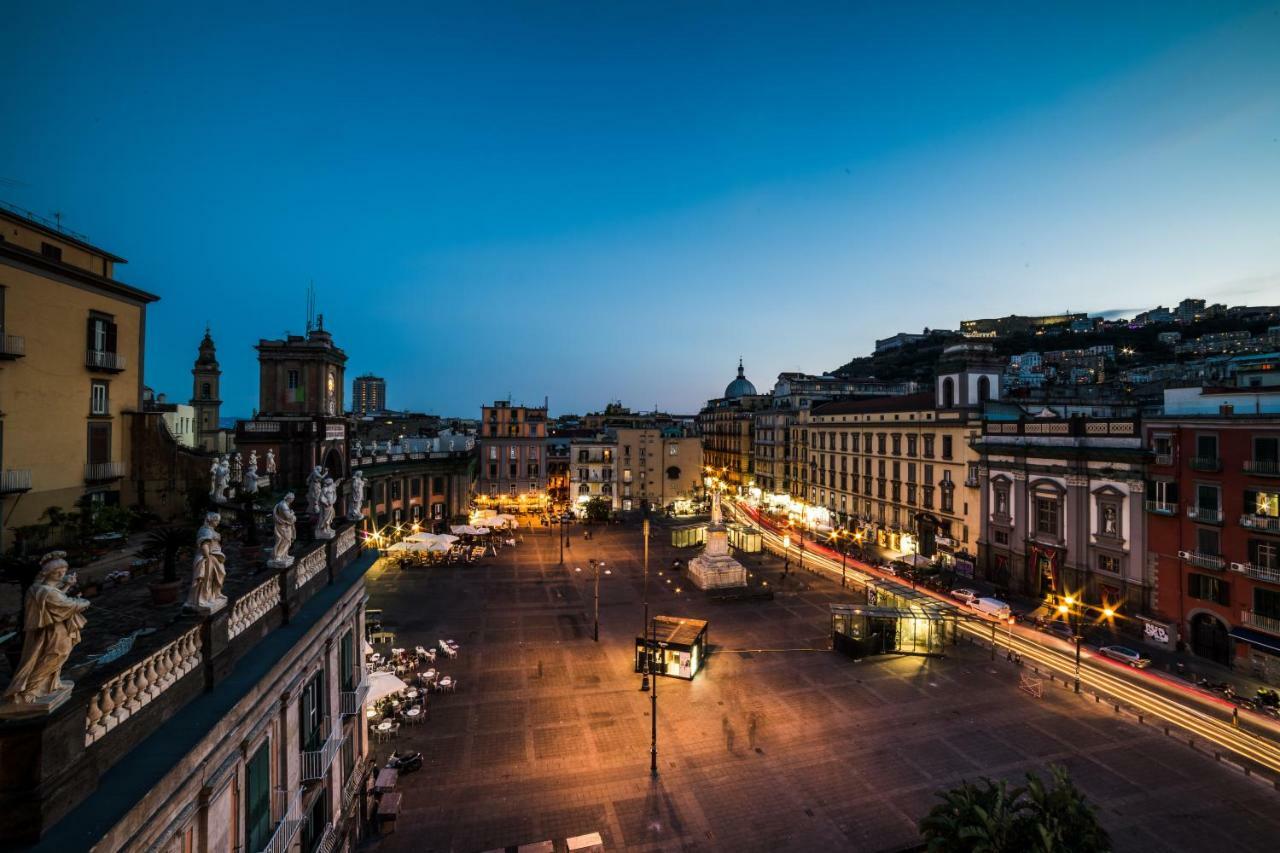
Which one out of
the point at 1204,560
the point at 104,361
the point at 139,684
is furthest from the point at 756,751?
the point at 104,361

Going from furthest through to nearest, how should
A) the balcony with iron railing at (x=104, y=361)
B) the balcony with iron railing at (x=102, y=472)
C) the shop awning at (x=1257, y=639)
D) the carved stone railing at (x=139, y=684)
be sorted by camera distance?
the shop awning at (x=1257, y=639) → the balcony with iron railing at (x=104, y=361) → the balcony with iron railing at (x=102, y=472) → the carved stone railing at (x=139, y=684)

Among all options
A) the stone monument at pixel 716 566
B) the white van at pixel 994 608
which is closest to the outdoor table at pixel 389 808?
the stone monument at pixel 716 566

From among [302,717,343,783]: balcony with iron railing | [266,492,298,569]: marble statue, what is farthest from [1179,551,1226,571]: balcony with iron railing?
[266,492,298,569]: marble statue

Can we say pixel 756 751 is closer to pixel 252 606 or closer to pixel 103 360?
pixel 252 606

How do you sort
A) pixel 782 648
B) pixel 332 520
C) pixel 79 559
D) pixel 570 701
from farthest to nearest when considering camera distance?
pixel 782 648 < pixel 570 701 < pixel 332 520 < pixel 79 559

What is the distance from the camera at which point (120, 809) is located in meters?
6.06

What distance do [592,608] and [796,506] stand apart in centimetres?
4115

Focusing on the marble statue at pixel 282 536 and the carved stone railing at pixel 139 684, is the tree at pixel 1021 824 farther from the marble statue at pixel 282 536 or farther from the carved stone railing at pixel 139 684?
the marble statue at pixel 282 536

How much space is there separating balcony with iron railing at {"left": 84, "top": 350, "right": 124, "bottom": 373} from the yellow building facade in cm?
3

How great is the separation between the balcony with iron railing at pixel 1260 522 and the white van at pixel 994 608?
39.3ft

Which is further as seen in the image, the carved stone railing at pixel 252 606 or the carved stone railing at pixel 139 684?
the carved stone railing at pixel 252 606

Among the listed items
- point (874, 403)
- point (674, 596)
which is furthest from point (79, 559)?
point (874, 403)

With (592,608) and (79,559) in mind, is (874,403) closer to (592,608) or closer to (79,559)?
(592,608)

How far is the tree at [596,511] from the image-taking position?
233 ft
